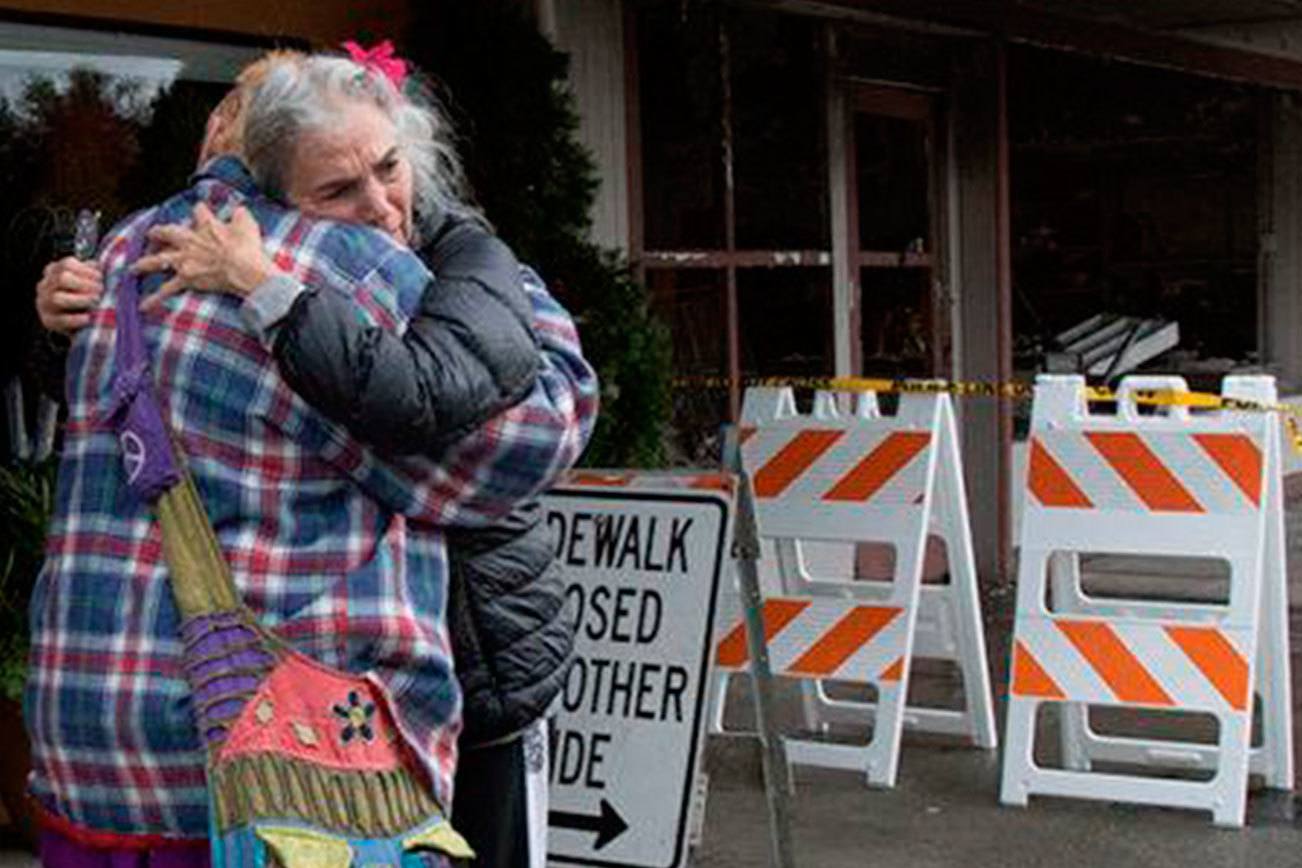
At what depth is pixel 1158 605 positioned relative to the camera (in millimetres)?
5898

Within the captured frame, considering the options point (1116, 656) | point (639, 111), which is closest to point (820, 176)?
point (639, 111)

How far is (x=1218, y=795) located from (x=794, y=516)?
1.60m

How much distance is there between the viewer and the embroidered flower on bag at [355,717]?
232cm

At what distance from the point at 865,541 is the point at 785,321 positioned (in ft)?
8.82

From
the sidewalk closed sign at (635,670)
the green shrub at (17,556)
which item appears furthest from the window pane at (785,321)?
the sidewalk closed sign at (635,670)

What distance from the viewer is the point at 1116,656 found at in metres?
5.79

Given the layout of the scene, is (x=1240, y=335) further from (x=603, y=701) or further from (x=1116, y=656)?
(x=603, y=701)

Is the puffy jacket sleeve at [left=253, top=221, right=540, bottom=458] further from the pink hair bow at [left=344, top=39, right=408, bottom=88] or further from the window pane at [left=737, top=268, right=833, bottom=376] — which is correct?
the window pane at [left=737, top=268, right=833, bottom=376]

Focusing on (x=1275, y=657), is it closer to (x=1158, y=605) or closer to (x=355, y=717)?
(x=1158, y=605)

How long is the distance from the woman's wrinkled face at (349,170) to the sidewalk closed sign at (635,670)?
1696mm

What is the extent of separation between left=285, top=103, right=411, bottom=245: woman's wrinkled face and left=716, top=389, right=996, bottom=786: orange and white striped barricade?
3740 millimetres

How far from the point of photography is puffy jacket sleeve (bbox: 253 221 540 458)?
227 cm

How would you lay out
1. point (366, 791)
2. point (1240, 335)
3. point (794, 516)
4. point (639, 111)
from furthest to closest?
point (1240, 335) < point (639, 111) < point (794, 516) < point (366, 791)

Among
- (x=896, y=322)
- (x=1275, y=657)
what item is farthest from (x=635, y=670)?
(x=896, y=322)
